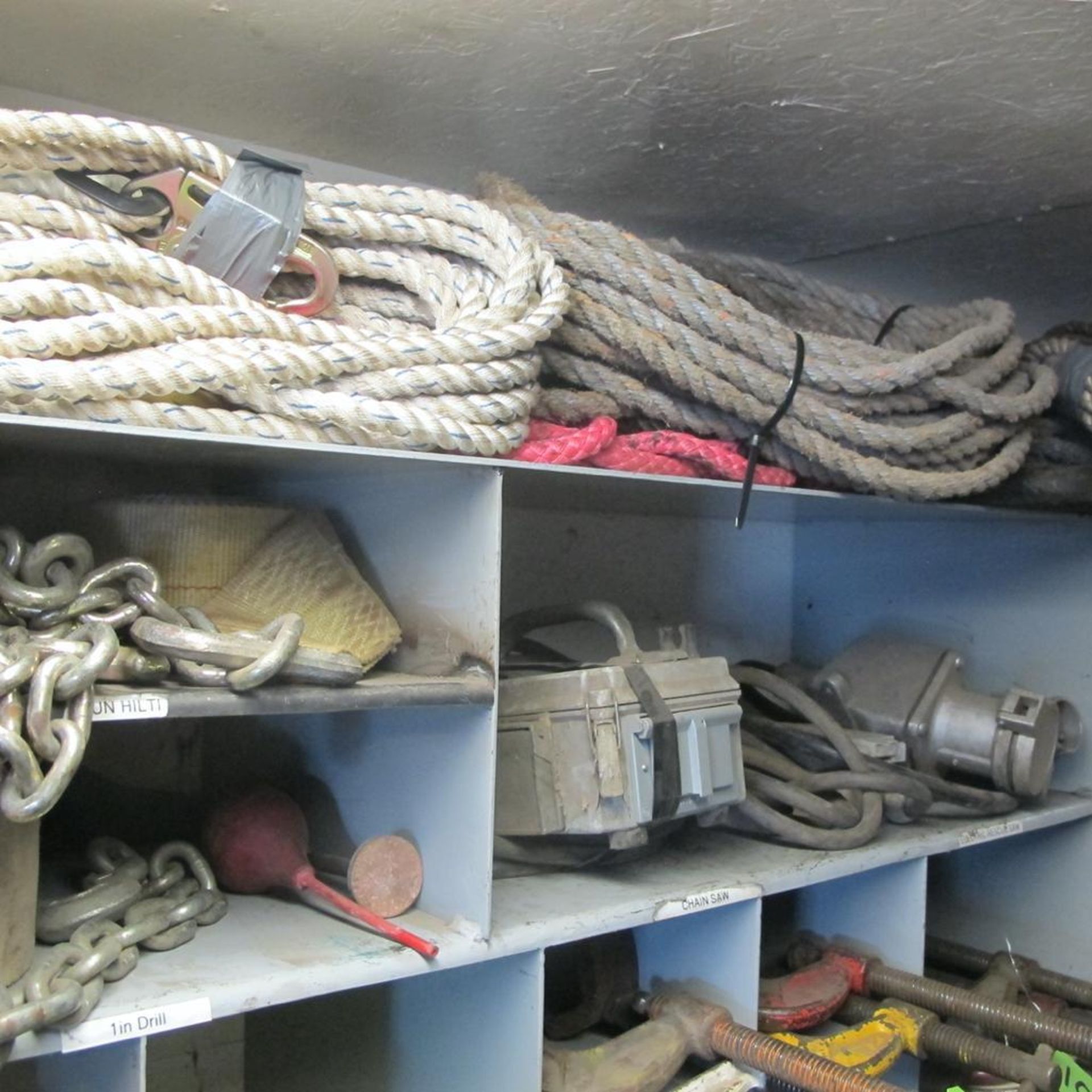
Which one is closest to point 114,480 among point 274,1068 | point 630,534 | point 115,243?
point 115,243

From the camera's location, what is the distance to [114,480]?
4.63 feet

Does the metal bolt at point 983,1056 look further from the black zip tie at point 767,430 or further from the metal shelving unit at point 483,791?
the black zip tie at point 767,430

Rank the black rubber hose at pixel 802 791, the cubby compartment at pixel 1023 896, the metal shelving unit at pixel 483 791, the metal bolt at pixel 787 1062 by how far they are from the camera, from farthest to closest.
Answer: the cubby compartment at pixel 1023 896
the black rubber hose at pixel 802 791
the metal bolt at pixel 787 1062
the metal shelving unit at pixel 483 791

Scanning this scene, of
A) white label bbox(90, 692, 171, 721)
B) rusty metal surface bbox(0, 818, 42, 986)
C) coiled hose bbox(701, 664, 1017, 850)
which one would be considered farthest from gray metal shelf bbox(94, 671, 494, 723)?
coiled hose bbox(701, 664, 1017, 850)

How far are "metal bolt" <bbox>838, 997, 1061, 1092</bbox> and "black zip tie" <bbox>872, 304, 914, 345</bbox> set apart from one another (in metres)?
0.92

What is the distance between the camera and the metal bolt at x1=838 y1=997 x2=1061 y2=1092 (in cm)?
130

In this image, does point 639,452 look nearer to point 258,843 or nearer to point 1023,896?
point 258,843

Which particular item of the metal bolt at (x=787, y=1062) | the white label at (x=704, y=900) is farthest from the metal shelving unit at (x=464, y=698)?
the metal bolt at (x=787, y=1062)

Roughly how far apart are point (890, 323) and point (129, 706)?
4.04ft

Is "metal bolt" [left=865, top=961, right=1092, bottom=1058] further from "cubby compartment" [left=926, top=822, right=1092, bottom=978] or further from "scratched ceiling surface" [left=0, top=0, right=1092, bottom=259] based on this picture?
"scratched ceiling surface" [left=0, top=0, right=1092, bottom=259]

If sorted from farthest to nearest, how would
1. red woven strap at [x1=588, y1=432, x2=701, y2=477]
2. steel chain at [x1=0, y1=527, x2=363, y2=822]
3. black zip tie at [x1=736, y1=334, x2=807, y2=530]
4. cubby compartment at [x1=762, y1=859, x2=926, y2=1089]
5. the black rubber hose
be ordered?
cubby compartment at [x1=762, y1=859, x2=926, y2=1089], the black rubber hose, black zip tie at [x1=736, y1=334, x2=807, y2=530], red woven strap at [x1=588, y1=432, x2=701, y2=477], steel chain at [x1=0, y1=527, x2=363, y2=822]

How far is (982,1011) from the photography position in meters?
1.46

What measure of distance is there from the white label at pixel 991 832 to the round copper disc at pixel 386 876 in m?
0.91

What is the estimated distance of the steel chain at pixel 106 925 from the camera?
0.85m
